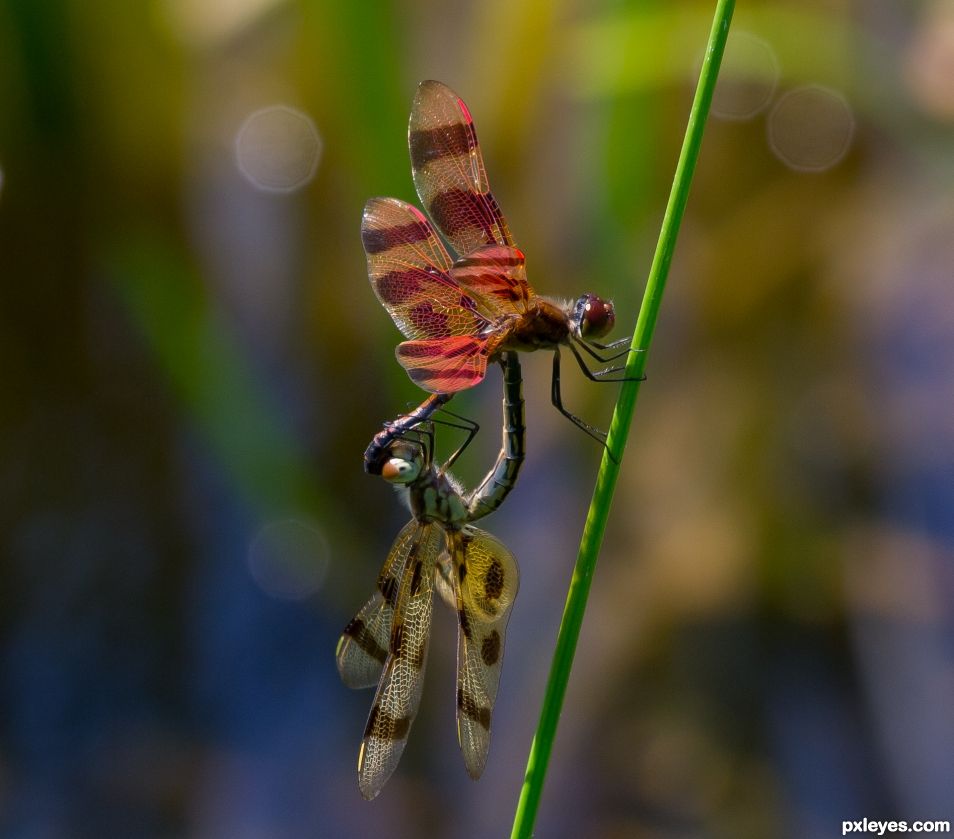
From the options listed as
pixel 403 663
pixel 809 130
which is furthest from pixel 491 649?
pixel 809 130

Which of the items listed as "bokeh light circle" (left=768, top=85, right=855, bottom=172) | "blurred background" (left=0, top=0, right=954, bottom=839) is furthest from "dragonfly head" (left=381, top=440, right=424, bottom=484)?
"bokeh light circle" (left=768, top=85, right=855, bottom=172)

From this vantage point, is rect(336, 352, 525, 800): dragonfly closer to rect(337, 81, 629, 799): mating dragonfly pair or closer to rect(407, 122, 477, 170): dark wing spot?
rect(337, 81, 629, 799): mating dragonfly pair

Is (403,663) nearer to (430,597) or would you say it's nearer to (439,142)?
(430,597)

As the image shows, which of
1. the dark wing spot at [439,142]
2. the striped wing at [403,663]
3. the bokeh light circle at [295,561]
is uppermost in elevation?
the dark wing spot at [439,142]

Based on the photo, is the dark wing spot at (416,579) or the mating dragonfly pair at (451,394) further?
the dark wing spot at (416,579)

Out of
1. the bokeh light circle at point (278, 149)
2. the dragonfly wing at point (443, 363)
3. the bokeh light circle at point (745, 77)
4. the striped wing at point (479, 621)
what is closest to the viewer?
the dragonfly wing at point (443, 363)

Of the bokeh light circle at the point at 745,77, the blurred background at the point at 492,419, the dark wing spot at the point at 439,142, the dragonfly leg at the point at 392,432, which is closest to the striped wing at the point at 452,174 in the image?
the dark wing spot at the point at 439,142

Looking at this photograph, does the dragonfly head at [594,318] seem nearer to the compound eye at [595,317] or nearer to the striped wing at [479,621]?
the compound eye at [595,317]

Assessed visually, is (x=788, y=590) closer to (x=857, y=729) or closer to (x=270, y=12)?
(x=857, y=729)
